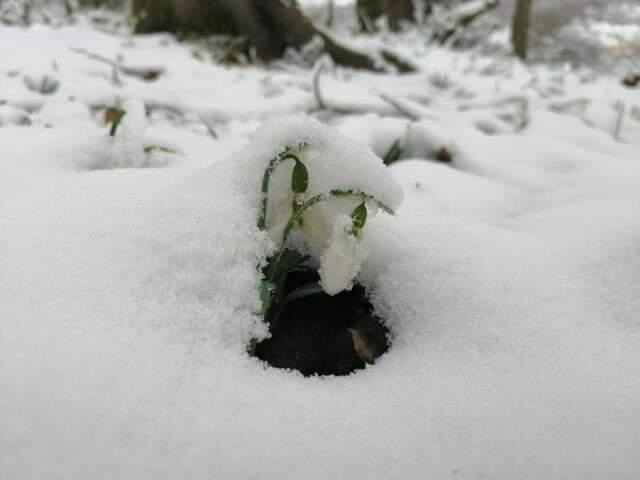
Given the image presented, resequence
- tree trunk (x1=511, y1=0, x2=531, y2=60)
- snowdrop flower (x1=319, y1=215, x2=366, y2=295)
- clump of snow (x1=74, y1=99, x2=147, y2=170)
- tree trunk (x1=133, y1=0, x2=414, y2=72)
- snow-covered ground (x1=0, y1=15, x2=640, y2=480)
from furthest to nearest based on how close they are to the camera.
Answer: tree trunk (x1=511, y1=0, x2=531, y2=60), tree trunk (x1=133, y1=0, x2=414, y2=72), clump of snow (x1=74, y1=99, x2=147, y2=170), snowdrop flower (x1=319, y1=215, x2=366, y2=295), snow-covered ground (x1=0, y1=15, x2=640, y2=480)

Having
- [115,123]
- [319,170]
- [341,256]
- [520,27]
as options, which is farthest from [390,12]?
[341,256]

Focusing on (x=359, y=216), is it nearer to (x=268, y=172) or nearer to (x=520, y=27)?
(x=268, y=172)

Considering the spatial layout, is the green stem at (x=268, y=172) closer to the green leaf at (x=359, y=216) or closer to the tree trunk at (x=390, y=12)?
the green leaf at (x=359, y=216)

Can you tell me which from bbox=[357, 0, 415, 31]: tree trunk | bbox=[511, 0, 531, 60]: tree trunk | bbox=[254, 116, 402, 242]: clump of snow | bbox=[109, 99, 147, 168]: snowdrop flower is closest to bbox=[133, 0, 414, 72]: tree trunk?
bbox=[109, 99, 147, 168]: snowdrop flower

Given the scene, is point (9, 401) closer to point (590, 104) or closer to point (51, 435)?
point (51, 435)

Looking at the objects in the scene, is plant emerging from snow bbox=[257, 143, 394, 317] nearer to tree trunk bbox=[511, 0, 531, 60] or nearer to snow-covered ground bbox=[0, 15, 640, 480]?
snow-covered ground bbox=[0, 15, 640, 480]

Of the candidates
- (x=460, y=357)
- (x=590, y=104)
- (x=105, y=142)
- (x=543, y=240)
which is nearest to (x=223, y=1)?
(x=590, y=104)
